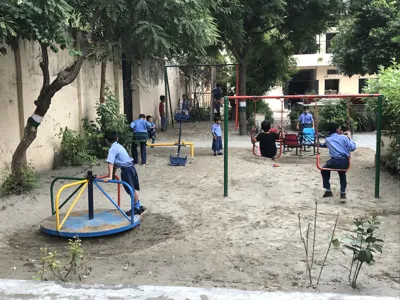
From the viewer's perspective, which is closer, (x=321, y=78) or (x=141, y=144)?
(x=141, y=144)

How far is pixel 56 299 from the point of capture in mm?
3121

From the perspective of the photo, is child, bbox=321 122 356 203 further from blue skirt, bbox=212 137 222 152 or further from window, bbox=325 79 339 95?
window, bbox=325 79 339 95

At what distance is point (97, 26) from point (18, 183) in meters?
3.46

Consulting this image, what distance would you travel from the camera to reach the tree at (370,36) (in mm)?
17016

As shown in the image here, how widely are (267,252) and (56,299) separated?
9.58 ft

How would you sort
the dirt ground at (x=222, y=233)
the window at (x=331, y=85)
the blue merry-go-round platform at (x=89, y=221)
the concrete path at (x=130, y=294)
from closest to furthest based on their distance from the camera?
the concrete path at (x=130, y=294), the dirt ground at (x=222, y=233), the blue merry-go-round platform at (x=89, y=221), the window at (x=331, y=85)

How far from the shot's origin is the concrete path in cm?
316

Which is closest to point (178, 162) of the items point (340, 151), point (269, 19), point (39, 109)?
point (39, 109)

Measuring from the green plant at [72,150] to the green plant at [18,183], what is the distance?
218 centimetres

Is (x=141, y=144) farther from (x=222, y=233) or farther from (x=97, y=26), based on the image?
(x=222, y=233)

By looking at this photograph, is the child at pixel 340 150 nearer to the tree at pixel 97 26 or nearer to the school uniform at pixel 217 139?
the tree at pixel 97 26

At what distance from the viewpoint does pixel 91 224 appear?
6102mm

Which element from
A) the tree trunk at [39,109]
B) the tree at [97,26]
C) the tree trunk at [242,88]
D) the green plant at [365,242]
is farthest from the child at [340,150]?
the tree trunk at [242,88]

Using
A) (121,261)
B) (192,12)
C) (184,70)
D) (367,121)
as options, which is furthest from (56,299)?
(184,70)
